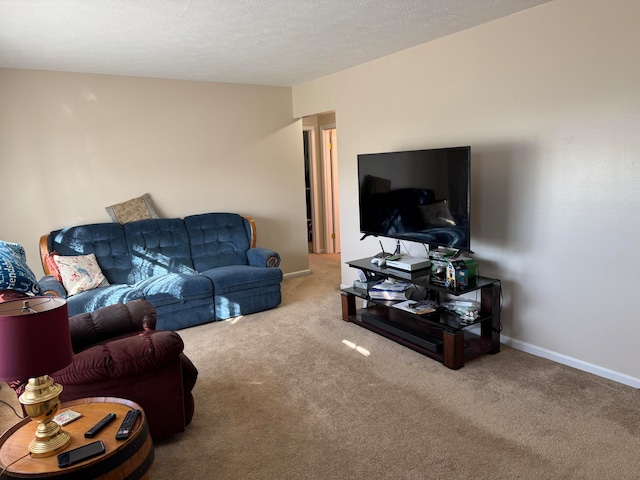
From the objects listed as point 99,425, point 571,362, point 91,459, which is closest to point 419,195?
point 571,362

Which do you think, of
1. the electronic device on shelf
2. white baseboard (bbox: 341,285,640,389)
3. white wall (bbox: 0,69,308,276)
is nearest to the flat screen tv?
the electronic device on shelf

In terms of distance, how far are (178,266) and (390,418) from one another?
113 inches

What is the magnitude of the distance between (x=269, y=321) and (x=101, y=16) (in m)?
2.79

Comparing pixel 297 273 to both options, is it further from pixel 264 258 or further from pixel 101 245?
pixel 101 245

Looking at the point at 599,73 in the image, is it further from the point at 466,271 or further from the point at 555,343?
the point at 555,343

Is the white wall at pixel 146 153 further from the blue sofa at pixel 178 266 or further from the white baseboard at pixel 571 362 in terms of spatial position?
the white baseboard at pixel 571 362

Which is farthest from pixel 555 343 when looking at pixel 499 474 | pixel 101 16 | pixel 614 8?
pixel 101 16

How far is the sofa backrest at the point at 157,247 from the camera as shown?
4488 mm

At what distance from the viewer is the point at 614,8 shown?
8.71 feet

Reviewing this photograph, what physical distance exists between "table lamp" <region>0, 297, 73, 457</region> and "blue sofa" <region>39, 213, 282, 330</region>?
222 centimetres

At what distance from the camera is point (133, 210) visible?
4734 millimetres

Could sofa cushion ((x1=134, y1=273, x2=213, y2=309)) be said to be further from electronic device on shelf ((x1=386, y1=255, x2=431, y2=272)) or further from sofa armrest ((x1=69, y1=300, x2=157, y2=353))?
electronic device on shelf ((x1=386, y1=255, x2=431, y2=272))

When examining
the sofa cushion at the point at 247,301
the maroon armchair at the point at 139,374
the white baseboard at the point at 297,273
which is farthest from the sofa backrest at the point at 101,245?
the white baseboard at the point at 297,273

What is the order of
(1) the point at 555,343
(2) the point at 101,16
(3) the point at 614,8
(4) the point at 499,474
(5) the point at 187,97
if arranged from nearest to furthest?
(4) the point at 499,474
(3) the point at 614,8
(2) the point at 101,16
(1) the point at 555,343
(5) the point at 187,97
